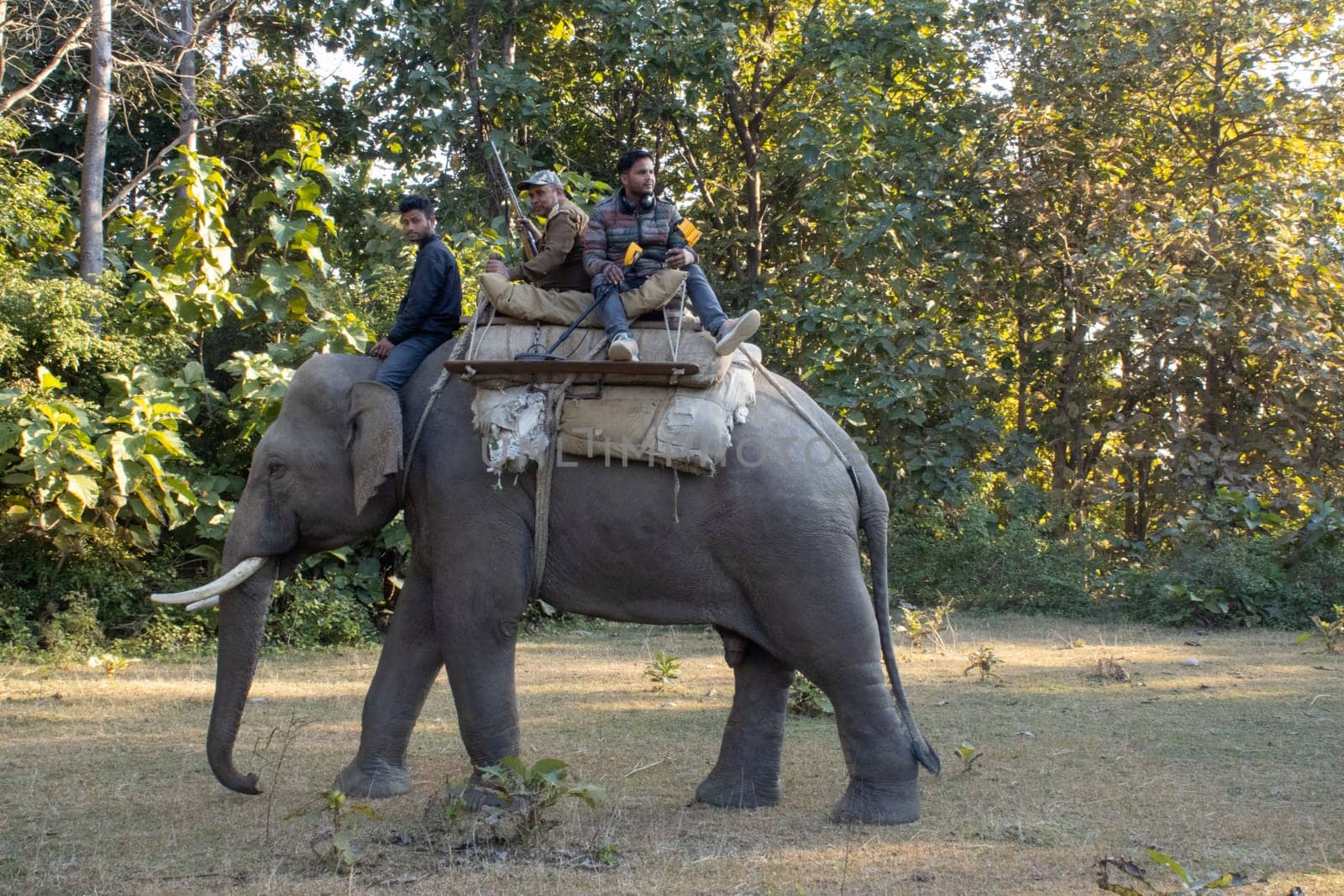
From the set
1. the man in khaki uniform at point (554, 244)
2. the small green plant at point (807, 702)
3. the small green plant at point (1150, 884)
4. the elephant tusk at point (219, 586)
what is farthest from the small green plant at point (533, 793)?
the small green plant at point (807, 702)

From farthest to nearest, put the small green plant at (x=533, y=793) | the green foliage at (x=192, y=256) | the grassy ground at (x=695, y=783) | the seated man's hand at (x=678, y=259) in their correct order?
the green foliage at (x=192, y=256) → the seated man's hand at (x=678, y=259) → the small green plant at (x=533, y=793) → the grassy ground at (x=695, y=783)

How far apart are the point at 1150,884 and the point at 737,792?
80.9 inches

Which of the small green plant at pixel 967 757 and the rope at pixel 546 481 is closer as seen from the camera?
the rope at pixel 546 481

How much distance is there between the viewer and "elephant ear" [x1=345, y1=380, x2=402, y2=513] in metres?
5.67

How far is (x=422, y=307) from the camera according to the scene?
6.15m

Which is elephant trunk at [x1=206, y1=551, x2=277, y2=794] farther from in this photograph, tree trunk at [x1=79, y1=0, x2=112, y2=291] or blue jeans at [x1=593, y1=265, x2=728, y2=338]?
tree trunk at [x1=79, y1=0, x2=112, y2=291]

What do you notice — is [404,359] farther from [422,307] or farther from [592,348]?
[592,348]

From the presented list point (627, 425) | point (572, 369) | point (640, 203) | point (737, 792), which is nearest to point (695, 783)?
point (737, 792)

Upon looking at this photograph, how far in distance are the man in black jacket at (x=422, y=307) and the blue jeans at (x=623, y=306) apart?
2.65 feet

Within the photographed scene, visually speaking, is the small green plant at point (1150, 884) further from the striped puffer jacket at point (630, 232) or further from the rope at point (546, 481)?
the striped puffer jacket at point (630, 232)

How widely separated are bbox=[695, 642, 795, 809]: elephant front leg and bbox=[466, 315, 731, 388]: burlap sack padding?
1.29 m

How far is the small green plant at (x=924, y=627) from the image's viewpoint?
1026cm

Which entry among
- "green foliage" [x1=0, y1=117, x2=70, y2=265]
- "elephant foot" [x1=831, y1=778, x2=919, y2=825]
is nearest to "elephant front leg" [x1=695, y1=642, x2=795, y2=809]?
"elephant foot" [x1=831, y1=778, x2=919, y2=825]

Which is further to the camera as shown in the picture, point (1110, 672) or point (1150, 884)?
point (1110, 672)
